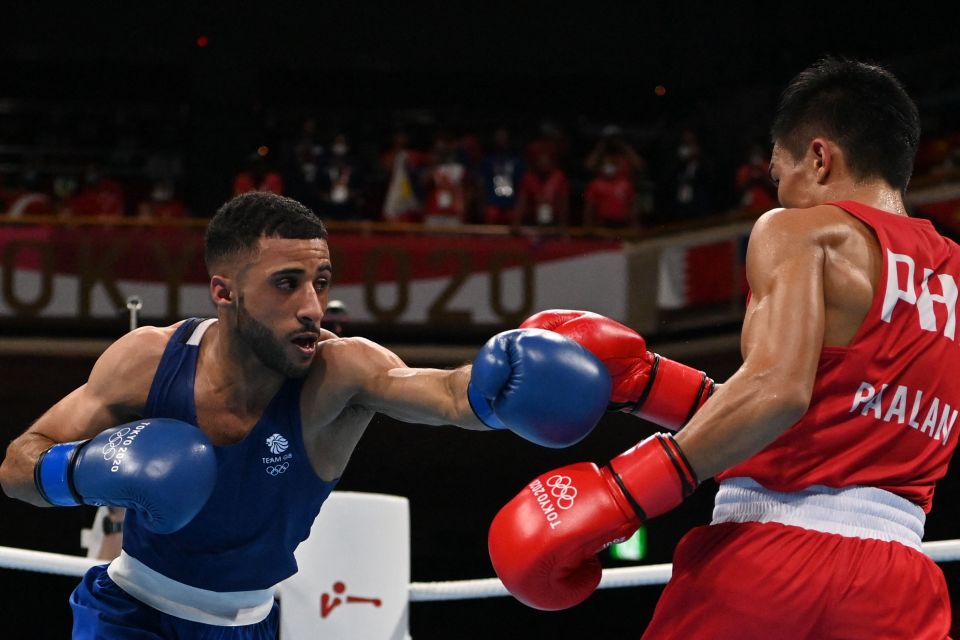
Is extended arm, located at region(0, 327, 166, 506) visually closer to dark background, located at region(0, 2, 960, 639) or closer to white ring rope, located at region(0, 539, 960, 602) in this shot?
white ring rope, located at region(0, 539, 960, 602)

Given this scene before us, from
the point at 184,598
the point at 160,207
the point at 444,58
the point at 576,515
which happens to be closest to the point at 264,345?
the point at 184,598

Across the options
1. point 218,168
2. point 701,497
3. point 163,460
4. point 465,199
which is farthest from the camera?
point 218,168

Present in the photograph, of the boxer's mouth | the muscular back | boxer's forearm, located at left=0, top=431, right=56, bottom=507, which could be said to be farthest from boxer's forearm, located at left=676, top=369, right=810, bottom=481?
boxer's forearm, located at left=0, top=431, right=56, bottom=507

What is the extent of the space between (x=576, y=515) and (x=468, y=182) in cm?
730

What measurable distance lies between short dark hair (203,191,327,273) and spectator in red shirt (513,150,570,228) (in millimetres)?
5838

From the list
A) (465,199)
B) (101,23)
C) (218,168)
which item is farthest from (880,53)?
(101,23)

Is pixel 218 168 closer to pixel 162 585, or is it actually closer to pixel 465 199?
pixel 465 199

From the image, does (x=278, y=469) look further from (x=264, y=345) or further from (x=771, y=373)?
(x=771, y=373)

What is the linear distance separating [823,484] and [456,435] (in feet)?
17.9

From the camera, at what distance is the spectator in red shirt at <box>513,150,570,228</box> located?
848cm

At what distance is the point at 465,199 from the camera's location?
8.92 metres

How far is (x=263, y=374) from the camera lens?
102 inches

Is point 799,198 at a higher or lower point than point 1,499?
higher

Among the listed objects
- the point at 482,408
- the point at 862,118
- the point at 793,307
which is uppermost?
the point at 862,118
